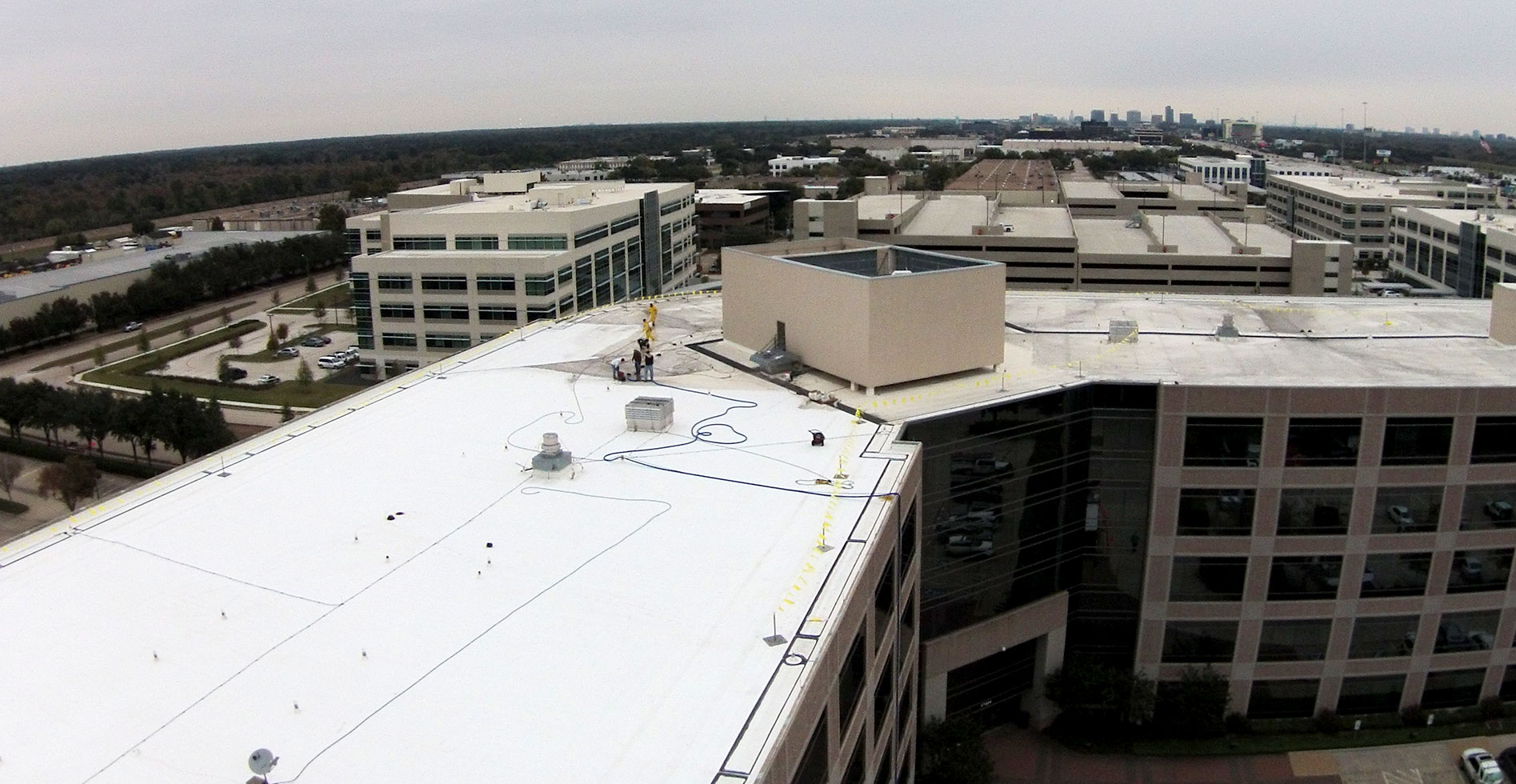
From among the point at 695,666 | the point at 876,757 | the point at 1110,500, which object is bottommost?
the point at 876,757

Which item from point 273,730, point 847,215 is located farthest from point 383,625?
point 847,215

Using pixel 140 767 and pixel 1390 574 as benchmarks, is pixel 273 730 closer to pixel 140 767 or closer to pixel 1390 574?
pixel 140 767

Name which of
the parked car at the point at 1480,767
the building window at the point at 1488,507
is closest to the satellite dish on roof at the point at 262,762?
the building window at the point at 1488,507

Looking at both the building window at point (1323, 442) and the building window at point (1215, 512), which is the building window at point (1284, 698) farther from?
the building window at point (1323, 442)

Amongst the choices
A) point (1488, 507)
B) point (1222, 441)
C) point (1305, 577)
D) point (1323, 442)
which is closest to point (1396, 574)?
point (1305, 577)

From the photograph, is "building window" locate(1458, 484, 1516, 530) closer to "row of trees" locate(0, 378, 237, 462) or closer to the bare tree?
"row of trees" locate(0, 378, 237, 462)

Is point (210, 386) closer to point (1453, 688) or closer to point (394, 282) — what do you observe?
point (394, 282)

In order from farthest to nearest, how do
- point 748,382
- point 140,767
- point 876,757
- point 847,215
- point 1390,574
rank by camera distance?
point 847,215
point 748,382
point 1390,574
point 876,757
point 140,767

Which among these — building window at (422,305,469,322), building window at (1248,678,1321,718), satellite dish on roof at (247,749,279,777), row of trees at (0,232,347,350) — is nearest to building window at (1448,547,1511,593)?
building window at (1248,678,1321,718)
